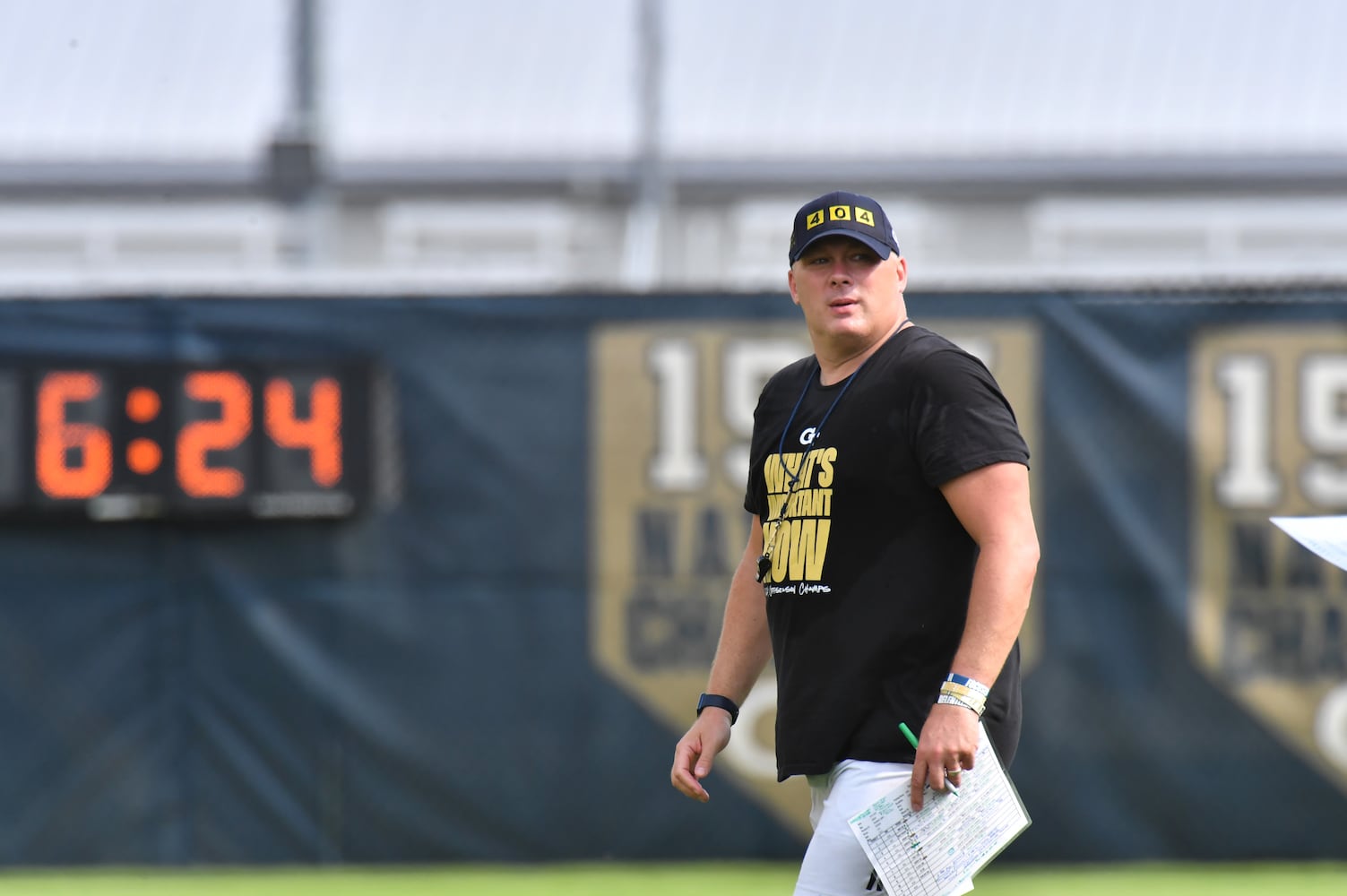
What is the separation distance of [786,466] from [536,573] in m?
3.47

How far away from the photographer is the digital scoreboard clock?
613 cm

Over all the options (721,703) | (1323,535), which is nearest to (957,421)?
(1323,535)

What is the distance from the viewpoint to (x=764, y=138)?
49.1 ft

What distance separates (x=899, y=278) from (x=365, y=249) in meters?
12.8

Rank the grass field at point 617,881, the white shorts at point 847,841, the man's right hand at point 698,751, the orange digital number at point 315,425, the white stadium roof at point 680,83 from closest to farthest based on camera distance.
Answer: the white shorts at point 847,841, the man's right hand at point 698,751, the grass field at point 617,881, the orange digital number at point 315,425, the white stadium roof at point 680,83

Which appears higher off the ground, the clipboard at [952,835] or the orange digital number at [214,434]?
the orange digital number at [214,434]

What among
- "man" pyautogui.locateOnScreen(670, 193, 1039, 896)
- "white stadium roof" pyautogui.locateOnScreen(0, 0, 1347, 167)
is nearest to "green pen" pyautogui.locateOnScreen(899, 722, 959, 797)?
"man" pyautogui.locateOnScreen(670, 193, 1039, 896)

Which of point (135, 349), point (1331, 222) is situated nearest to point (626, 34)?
point (1331, 222)

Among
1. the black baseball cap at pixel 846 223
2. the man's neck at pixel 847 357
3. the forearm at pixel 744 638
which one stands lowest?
the forearm at pixel 744 638

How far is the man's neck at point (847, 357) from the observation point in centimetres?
289

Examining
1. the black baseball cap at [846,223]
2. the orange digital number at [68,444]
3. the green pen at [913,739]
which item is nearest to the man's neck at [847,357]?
the black baseball cap at [846,223]

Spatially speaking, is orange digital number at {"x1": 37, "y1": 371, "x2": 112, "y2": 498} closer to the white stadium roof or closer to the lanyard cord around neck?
the lanyard cord around neck

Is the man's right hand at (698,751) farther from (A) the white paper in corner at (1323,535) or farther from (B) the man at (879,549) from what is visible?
(A) the white paper in corner at (1323,535)

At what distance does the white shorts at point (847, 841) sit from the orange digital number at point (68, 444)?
13.5 ft
